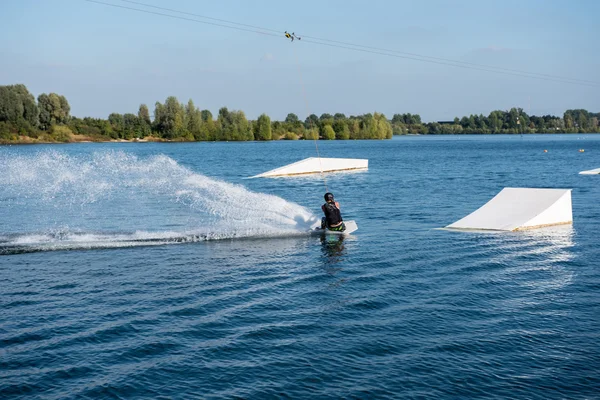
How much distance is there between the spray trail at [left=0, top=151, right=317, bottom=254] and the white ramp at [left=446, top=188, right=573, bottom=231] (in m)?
6.37

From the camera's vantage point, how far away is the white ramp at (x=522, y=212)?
2339 centimetres

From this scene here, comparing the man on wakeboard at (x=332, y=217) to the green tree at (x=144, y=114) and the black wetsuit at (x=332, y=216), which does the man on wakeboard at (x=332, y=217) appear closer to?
the black wetsuit at (x=332, y=216)

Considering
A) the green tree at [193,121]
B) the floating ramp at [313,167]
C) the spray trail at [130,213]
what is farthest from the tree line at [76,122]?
the spray trail at [130,213]

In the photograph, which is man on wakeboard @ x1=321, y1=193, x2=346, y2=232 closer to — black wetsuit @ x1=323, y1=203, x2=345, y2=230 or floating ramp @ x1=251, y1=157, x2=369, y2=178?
black wetsuit @ x1=323, y1=203, x2=345, y2=230

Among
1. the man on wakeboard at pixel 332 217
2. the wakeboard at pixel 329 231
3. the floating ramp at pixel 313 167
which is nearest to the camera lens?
the man on wakeboard at pixel 332 217

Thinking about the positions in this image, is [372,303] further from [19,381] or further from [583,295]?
[19,381]

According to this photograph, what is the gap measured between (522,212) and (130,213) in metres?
16.4

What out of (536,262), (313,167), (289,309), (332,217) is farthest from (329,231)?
(313,167)

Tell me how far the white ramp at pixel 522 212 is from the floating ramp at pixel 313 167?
2587 cm

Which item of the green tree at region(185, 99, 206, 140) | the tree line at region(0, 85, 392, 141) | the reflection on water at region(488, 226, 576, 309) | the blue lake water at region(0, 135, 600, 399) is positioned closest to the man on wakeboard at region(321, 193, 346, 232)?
the blue lake water at region(0, 135, 600, 399)

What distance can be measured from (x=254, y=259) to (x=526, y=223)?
1085 centimetres

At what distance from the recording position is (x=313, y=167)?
5844cm

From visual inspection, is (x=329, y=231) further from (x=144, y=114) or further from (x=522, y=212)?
(x=144, y=114)

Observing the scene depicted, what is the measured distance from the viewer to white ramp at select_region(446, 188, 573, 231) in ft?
76.7
